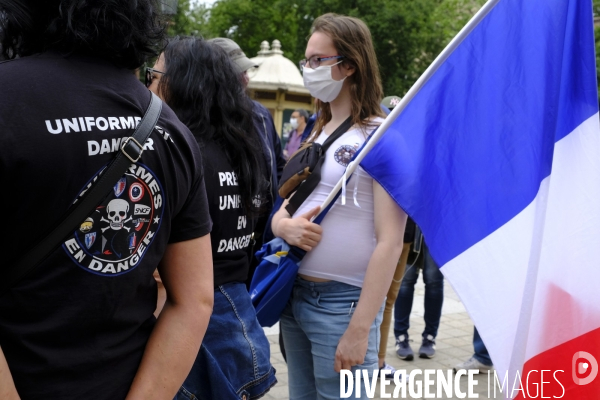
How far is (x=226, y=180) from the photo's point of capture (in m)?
2.37

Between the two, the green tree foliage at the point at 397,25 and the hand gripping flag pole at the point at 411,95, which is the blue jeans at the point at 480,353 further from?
the green tree foliage at the point at 397,25

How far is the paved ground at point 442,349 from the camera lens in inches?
189

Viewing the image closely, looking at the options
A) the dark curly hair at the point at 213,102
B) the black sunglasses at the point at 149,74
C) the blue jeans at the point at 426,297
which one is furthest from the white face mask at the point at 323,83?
the blue jeans at the point at 426,297

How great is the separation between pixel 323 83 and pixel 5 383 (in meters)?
1.89

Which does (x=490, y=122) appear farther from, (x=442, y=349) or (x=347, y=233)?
(x=442, y=349)

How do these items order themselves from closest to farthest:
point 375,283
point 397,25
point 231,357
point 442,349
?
1. point 231,357
2. point 375,283
3. point 442,349
4. point 397,25

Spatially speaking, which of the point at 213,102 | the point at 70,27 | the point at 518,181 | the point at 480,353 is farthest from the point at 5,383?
the point at 480,353

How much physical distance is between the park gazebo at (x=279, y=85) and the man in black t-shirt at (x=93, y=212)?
695 inches

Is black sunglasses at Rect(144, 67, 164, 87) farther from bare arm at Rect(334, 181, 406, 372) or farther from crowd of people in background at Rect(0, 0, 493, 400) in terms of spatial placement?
bare arm at Rect(334, 181, 406, 372)

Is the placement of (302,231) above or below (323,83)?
below

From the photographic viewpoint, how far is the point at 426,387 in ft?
15.2

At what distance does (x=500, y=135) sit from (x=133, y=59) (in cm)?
144

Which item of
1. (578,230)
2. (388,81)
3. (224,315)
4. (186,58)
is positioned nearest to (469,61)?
(578,230)

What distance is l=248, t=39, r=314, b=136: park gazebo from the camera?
63.9 ft
